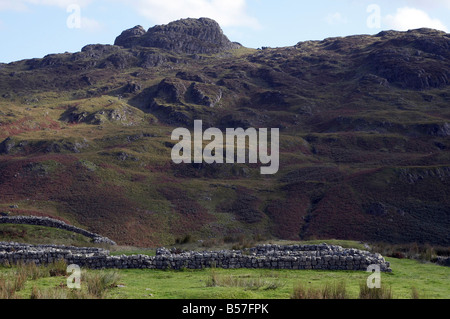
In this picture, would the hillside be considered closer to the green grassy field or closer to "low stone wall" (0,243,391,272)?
"low stone wall" (0,243,391,272)

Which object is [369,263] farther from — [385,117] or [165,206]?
[385,117]

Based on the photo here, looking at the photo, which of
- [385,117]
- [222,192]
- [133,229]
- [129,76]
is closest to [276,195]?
[222,192]

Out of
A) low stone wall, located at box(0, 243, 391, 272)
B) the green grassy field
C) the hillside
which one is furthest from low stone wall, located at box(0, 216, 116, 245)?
the green grassy field

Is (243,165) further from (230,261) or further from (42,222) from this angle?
(230,261)

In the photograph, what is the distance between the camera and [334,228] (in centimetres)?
5769

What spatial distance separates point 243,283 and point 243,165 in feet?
226

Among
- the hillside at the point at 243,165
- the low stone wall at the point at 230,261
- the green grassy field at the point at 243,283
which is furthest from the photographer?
the hillside at the point at 243,165

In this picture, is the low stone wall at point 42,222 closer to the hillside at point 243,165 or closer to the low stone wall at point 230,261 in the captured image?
the hillside at point 243,165

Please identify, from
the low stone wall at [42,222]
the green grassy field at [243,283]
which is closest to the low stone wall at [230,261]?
the green grassy field at [243,283]

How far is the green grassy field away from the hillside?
2989 cm

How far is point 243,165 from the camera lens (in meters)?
86.6

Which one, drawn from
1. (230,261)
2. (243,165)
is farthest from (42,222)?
(243,165)

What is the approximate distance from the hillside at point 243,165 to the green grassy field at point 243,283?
29.9 metres

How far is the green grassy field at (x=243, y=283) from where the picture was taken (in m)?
15.8
